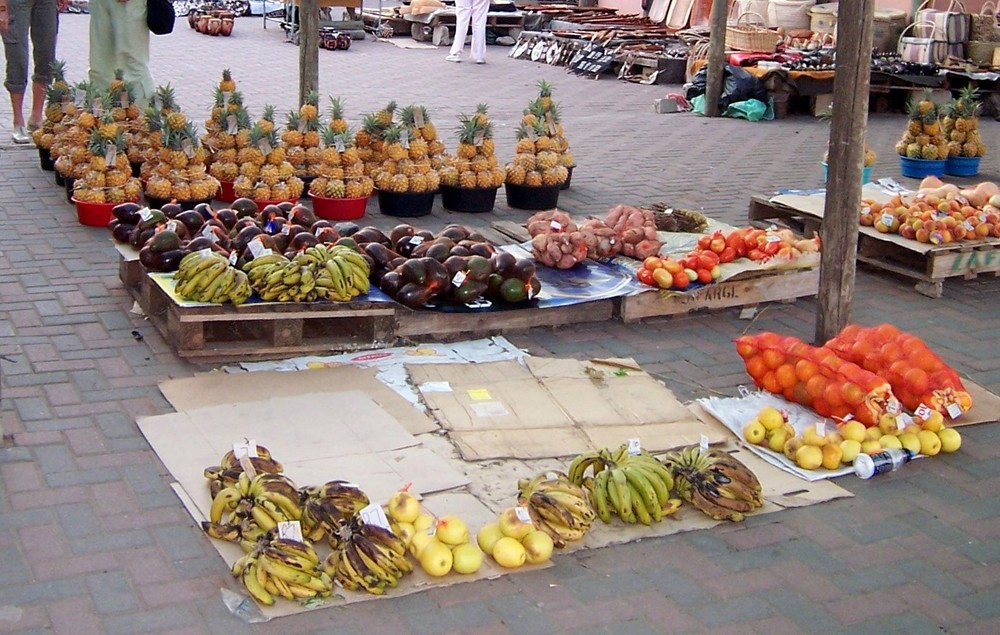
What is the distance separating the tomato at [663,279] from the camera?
264 inches

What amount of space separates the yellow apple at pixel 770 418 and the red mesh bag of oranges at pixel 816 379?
0.29 m

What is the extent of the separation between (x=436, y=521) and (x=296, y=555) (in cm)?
57

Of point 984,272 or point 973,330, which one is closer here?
point 973,330

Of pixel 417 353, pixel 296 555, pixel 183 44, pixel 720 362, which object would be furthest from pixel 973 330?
pixel 183 44

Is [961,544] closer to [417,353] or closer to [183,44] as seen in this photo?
[417,353]

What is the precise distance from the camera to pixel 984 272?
7965 millimetres

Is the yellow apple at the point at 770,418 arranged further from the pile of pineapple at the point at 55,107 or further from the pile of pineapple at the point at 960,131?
the pile of pineapple at the point at 960,131

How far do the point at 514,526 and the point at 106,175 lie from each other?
5116 mm

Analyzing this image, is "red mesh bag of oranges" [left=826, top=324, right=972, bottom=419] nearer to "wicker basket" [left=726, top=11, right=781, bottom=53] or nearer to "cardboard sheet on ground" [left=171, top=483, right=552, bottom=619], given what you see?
"cardboard sheet on ground" [left=171, top=483, right=552, bottom=619]

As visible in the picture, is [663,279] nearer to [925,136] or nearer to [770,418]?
[770,418]

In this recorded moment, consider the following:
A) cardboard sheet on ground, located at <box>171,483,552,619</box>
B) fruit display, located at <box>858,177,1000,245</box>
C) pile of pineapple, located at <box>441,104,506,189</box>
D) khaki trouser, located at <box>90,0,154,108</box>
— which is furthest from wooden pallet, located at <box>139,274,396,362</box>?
khaki trouser, located at <box>90,0,154,108</box>

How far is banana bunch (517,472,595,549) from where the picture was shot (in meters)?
4.19

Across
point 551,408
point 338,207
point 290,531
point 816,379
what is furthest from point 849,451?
point 338,207

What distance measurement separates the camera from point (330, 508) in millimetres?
4051
